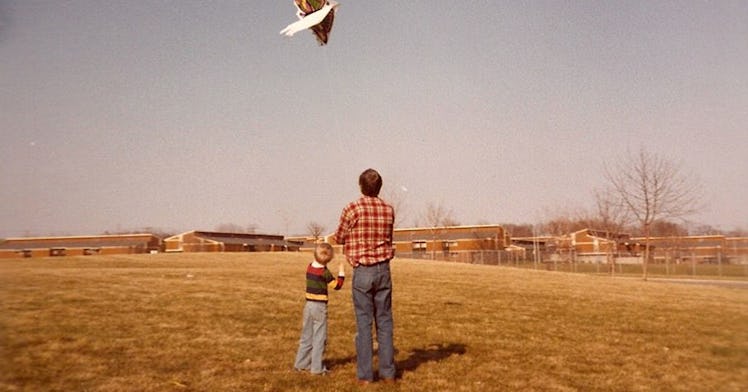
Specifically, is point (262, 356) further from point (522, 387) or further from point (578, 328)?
point (578, 328)

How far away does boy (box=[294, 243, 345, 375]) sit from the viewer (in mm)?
5895

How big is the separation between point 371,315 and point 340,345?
7.78ft

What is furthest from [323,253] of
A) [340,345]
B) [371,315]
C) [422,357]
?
[340,345]

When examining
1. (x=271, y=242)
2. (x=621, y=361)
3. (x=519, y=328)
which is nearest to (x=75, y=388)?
(x=621, y=361)

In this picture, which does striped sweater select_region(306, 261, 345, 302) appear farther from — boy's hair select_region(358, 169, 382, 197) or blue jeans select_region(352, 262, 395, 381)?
boy's hair select_region(358, 169, 382, 197)

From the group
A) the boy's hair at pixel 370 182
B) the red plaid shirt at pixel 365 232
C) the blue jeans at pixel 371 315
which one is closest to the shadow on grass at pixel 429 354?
the blue jeans at pixel 371 315

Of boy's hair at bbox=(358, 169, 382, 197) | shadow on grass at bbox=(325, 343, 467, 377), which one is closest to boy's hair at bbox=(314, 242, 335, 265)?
boy's hair at bbox=(358, 169, 382, 197)

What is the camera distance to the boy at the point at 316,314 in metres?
5.89

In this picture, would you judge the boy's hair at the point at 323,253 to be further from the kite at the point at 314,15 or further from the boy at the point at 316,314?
the kite at the point at 314,15

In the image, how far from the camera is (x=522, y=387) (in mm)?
5520

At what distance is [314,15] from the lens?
551 centimetres

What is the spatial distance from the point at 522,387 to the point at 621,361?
2332 millimetres

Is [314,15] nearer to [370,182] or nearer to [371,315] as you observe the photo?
[370,182]

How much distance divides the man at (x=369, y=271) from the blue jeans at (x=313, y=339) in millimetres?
572
